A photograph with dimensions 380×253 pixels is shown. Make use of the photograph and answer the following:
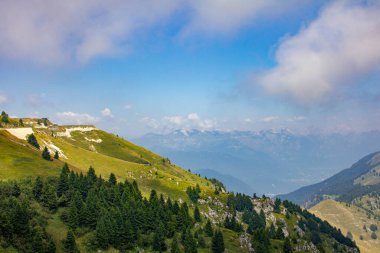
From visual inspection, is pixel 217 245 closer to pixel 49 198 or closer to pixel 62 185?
pixel 49 198

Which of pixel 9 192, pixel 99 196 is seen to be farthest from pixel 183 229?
pixel 9 192

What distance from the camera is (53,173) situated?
12344 cm

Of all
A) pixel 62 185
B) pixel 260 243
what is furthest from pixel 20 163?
pixel 260 243

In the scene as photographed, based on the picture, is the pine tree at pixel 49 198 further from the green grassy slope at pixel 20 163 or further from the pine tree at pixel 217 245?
the pine tree at pixel 217 245

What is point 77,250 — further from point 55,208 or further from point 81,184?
point 81,184

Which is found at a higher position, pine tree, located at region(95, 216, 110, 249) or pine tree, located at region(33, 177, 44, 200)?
pine tree, located at region(33, 177, 44, 200)

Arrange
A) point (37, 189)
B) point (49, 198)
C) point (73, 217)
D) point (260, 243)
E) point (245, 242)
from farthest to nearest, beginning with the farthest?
point (245, 242)
point (260, 243)
point (37, 189)
point (49, 198)
point (73, 217)

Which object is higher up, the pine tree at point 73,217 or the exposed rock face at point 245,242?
the exposed rock face at point 245,242

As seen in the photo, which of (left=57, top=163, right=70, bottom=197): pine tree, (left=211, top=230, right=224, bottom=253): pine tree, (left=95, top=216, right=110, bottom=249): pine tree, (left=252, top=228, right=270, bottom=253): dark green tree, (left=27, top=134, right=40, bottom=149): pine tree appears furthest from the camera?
(left=27, top=134, right=40, bottom=149): pine tree

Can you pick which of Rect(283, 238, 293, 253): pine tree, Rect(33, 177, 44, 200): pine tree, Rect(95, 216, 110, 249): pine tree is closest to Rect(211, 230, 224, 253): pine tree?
Rect(283, 238, 293, 253): pine tree

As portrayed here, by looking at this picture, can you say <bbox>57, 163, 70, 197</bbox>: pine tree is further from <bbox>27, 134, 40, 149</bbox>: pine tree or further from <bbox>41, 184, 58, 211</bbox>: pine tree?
<bbox>27, 134, 40, 149</bbox>: pine tree

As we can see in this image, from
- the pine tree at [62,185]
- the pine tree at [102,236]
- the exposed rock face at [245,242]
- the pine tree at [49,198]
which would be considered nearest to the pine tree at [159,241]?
the pine tree at [102,236]

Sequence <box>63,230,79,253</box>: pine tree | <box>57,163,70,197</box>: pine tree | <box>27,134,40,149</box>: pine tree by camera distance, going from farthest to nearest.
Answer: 1. <box>27,134,40,149</box>: pine tree
2. <box>57,163,70,197</box>: pine tree
3. <box>63,230,79,253</box>: pine tree

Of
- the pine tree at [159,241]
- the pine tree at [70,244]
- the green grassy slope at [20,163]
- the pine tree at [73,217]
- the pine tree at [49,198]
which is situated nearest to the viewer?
the pine tree at [70,244]
